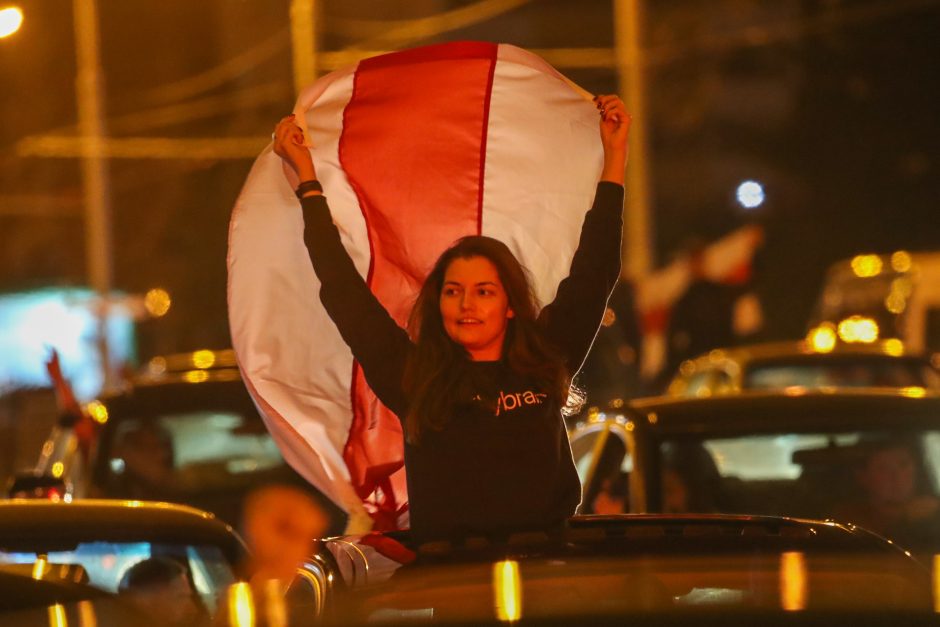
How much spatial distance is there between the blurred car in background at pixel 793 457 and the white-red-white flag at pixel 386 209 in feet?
5.13

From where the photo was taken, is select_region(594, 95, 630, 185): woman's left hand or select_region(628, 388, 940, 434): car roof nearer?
select_region(594, 95, 630, 185): woman's left hand

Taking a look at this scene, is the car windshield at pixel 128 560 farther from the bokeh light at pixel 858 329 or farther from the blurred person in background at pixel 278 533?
the bokeh light at pixel 858 329

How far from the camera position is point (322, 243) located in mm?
5020

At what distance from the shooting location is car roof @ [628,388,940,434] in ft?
23.1

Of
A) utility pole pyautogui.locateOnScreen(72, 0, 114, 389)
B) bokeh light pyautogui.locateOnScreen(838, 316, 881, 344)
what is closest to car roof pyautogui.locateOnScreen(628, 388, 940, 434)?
bokeh light pyautogui.locateOnScreen(838, 316, 881, 344)

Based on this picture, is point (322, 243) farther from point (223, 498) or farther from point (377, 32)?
point (377, 32)

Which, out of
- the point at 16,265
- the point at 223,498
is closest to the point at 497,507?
the point at 223,498

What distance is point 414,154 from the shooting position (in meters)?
5.75

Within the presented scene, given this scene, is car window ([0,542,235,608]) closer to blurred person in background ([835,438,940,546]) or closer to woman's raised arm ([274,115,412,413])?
woman's raised arm ([274,115,412,413])

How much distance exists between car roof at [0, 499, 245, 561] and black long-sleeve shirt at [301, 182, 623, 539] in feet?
3.44

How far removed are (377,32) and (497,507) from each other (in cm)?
2715

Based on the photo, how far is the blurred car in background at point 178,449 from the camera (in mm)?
8812

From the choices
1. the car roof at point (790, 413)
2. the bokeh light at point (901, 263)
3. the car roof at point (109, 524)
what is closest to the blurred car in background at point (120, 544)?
the car roof at point (109, 524)

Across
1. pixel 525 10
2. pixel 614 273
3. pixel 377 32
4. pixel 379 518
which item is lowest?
pixel 379 518
